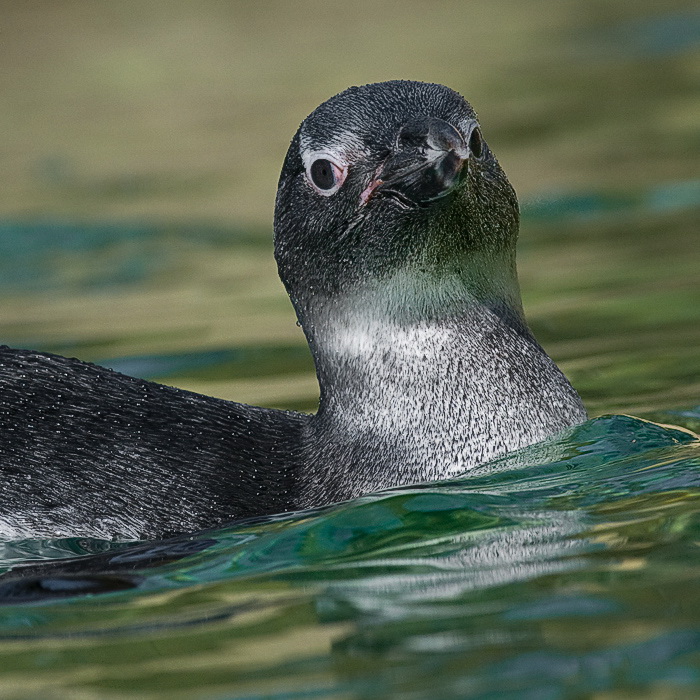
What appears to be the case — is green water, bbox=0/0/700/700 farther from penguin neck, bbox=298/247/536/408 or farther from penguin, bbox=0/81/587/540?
penguin neck, bbox=298/247/536/408

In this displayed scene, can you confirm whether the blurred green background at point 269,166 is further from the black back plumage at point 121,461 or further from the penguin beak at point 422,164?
the penguin beak at point 422,164

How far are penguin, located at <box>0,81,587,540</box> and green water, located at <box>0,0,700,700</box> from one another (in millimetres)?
207

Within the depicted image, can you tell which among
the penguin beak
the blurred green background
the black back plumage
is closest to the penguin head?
the penguin beak

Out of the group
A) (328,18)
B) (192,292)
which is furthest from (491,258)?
(328,18)

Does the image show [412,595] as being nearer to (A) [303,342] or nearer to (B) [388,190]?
(B) [388,190]

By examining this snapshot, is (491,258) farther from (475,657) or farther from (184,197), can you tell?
(184,197)

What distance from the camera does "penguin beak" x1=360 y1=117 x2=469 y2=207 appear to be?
6680mm

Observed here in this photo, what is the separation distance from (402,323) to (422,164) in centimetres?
81

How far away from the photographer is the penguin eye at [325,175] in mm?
7000

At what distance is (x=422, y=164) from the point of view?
6707 millimetres

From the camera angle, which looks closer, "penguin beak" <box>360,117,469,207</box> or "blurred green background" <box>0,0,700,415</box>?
"penguin beak" <box>360,117,469,207</box>

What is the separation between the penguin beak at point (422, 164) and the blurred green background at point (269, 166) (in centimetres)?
286

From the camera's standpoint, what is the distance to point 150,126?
21.1m

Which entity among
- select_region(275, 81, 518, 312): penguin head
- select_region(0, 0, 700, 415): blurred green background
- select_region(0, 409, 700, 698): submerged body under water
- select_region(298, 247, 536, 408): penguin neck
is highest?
select_region(0, 0, 700, 415): blurred green background
